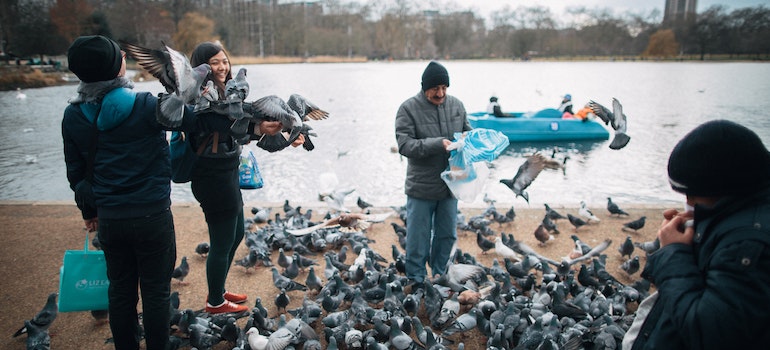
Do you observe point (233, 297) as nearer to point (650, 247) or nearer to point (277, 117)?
point (277, 117)

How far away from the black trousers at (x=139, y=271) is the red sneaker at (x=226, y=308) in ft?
2.82

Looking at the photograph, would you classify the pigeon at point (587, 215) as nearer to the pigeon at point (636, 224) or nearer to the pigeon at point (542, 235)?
the pigeon at point (636, 224)

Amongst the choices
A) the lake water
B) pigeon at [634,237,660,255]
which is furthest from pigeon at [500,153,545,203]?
the lake water

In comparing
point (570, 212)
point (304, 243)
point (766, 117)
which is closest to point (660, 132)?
point (766, 117)

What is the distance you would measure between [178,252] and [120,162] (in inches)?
127

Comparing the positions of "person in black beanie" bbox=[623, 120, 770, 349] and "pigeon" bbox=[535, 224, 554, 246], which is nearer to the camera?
"person in black beanie" bbox=[623, 120, 770, 349]

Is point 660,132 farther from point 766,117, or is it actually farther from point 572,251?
point 572,251

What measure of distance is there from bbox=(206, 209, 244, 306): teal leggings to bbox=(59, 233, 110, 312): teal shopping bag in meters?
0.66

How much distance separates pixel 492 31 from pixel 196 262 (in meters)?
108

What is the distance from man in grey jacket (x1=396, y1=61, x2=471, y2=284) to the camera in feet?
12.5

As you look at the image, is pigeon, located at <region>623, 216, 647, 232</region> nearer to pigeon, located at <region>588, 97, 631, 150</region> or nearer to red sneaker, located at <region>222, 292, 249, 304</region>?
pigeon, located at <region>588, 97, 631, 150</region>

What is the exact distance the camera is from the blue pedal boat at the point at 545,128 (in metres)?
14.6

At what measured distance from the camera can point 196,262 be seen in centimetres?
517

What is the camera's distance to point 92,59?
7.82 feet
